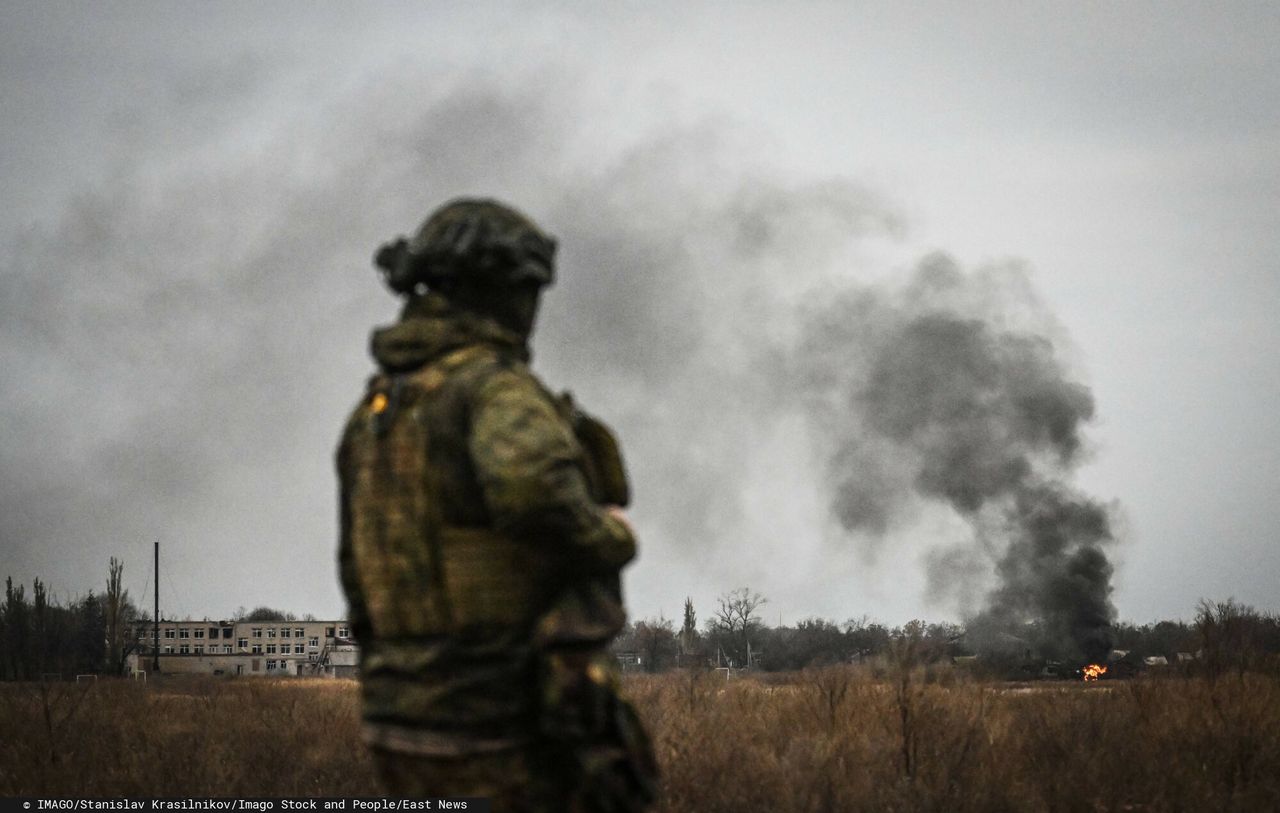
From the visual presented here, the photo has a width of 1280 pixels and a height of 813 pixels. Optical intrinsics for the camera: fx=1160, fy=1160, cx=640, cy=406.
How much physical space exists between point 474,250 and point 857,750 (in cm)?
958

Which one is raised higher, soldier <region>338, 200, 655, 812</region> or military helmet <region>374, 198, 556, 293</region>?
military helmet <region>374, 198, 556, 293</region>

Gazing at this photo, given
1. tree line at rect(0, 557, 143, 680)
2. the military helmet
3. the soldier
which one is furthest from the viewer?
tree line at rect(0, 557, 143, 680)

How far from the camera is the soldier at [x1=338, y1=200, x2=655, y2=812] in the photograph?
3092 millimetres

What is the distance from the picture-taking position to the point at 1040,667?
41500mm

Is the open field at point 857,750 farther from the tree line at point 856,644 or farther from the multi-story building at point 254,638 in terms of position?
the multi-story building at point 254,638

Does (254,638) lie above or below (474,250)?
below

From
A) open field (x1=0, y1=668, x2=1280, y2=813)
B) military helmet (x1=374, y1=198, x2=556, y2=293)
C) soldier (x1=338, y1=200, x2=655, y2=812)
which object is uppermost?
military helmet (x1=374, y1=198, x2=556, y2=293)

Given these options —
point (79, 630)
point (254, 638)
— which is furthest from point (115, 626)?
point (254, 638)

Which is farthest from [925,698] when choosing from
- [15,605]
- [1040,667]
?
[15,605]

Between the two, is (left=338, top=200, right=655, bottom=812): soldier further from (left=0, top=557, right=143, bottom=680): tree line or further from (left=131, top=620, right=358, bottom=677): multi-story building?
(left=131, top=620, right=358, bottom=677): multi-story building

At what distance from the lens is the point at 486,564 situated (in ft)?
10.5

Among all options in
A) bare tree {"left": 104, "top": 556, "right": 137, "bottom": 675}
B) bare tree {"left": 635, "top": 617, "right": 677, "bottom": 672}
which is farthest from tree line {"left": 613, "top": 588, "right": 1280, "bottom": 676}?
bare tree {"left": 104, "top": 556, "right": 137, "bottom": 675}

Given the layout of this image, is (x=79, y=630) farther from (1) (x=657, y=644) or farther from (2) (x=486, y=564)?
(2) (x=486, y=564)

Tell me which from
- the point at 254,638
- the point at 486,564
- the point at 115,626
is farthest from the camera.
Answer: the point at 254,638
